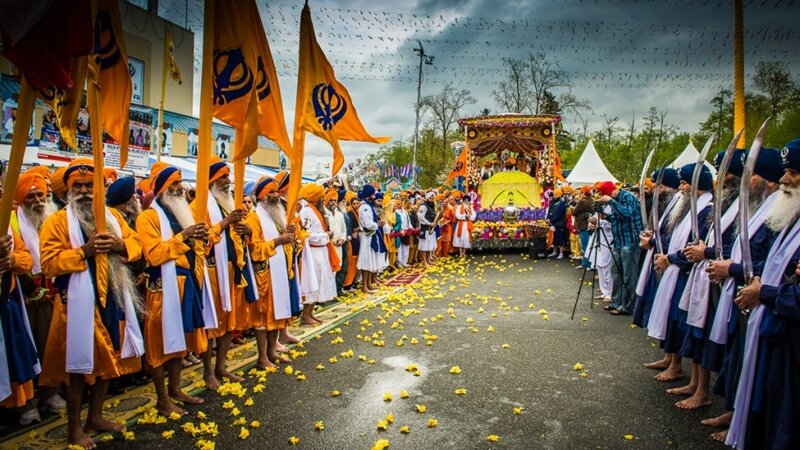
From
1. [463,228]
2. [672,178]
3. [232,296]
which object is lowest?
[232,296]

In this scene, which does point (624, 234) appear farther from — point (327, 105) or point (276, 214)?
point (276, 214)

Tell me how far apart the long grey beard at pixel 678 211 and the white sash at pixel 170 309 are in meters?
5.01

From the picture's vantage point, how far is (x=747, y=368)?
3094mm

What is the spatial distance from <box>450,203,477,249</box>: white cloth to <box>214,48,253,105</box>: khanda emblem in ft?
40.1

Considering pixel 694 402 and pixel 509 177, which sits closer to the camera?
pixel 694 402

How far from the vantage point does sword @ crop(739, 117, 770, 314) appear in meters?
3.08

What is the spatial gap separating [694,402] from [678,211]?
196 centimetres

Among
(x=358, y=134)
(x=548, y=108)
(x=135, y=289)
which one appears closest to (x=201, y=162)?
(x=135, y=289)

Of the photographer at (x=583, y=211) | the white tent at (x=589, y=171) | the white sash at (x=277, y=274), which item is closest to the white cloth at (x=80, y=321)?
the white sash at (x=277, y=274)

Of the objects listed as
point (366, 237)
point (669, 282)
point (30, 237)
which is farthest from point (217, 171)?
point (366, 237)

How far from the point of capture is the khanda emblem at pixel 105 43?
361 centimetres

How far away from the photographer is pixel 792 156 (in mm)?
3088

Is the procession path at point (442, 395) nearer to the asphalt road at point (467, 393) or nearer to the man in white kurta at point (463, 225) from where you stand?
the asphalt road at point (467, 393)

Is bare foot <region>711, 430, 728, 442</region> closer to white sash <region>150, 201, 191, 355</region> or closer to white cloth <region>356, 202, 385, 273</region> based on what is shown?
white sash <region>150, 201, 191, 355</region>
